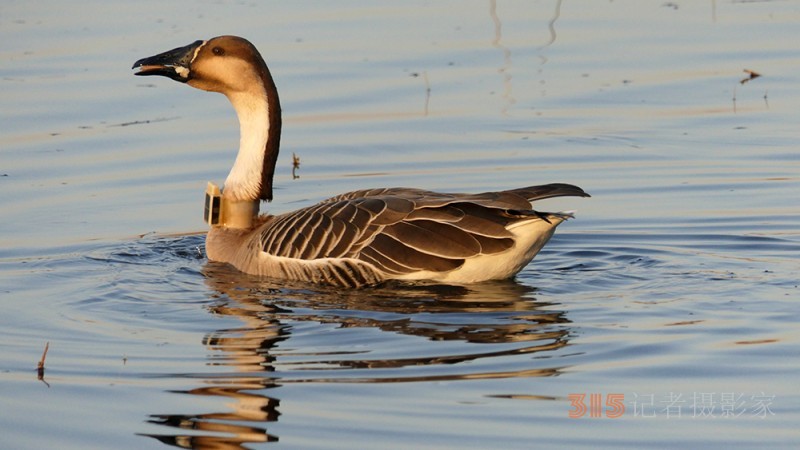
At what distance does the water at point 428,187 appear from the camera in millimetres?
7324

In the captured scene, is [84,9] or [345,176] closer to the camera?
[345,176]

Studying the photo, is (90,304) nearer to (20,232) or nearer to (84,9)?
(20,232)

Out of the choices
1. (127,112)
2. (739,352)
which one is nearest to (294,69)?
(127,112)

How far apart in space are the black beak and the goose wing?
1.82m

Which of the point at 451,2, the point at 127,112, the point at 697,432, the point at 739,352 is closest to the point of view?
the point at 697,432

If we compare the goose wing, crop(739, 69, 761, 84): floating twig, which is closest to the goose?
the goose wing

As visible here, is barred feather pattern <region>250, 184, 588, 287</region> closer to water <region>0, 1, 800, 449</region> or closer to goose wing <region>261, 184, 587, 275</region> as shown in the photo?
goose wing <region>261, 184, 587, 275</region>

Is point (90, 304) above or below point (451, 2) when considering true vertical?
below

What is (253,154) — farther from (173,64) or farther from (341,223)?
(341,223)

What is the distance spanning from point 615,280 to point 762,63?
6909 mm

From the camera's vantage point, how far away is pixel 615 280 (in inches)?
404

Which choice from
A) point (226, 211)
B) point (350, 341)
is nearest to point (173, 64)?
point (226, 211)

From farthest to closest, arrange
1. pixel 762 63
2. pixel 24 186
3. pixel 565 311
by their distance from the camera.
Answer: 1. pixel 762 63
2. pixel 24 186
3. pixel 565 311

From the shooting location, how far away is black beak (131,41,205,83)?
11406 mm
